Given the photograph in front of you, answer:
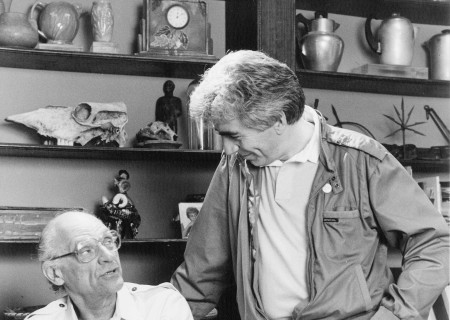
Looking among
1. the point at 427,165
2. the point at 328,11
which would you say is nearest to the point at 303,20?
the point at 328,11

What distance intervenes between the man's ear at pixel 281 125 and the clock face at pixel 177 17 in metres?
1.50

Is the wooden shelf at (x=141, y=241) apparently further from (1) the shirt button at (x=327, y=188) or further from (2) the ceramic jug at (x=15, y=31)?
(1) the shirt button at (x=327, y=188)

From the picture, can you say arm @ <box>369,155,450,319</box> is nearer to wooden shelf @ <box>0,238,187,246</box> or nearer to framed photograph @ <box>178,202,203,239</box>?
wooden shelf @ <box>0,238,187,246</box>

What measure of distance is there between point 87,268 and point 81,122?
1148 mm

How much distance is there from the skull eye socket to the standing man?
126 centimetres

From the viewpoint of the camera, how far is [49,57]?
11.0 feet

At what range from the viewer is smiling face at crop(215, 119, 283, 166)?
2.16m

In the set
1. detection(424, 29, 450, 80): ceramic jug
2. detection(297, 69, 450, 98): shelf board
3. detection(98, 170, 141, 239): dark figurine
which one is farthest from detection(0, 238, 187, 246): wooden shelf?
detection(424, 29, 450, 80): ceramic jug

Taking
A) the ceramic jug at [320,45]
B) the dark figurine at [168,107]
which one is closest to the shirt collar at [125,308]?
the dark figurine at [168,107]

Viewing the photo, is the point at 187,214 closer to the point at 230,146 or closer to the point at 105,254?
the point at 105,254

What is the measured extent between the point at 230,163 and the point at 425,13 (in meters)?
2.18

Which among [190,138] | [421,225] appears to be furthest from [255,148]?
[190,138]

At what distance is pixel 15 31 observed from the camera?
10.7ft

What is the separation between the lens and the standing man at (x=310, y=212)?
215 cm
